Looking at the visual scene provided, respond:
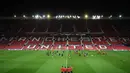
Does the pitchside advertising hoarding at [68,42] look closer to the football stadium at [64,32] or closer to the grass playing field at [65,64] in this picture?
the football stadium at [64,32]

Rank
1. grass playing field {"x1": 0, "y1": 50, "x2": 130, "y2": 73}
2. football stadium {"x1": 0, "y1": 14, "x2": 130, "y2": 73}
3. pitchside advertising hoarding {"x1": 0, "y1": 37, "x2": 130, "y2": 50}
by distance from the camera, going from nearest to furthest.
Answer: grass playing field {"x1": 0, "y1": 50, "x2": 130, "y2": 73} → pitchside advertising hoarding {"x1": 0, "y1": 37, "x2": 130, "y2": 50} → football stadium {"x1": 0, "y1": 14, "x2": 130, "y2": 73}

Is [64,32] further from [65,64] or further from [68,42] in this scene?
[65,64]

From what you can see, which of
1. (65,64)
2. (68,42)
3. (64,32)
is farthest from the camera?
(64,32)

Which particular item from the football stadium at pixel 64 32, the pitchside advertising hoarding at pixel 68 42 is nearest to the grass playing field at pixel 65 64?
the football stadium at pixel 64 32

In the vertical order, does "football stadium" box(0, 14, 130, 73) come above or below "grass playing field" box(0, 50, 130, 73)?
above

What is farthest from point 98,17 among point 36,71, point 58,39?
point 36,71

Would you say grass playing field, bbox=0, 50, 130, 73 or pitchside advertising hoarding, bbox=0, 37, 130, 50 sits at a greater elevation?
pitchside advertising hoarding, bbox=0, 37, 130, 50

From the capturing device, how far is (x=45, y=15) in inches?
3150

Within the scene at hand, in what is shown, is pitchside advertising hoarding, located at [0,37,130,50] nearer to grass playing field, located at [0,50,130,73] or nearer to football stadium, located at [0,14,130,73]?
football stadium, located at [0,14,130,73]

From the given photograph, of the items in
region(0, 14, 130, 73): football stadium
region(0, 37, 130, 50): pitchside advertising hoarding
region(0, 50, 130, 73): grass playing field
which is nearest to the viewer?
region(0, 50, 130, 73): grass playing field

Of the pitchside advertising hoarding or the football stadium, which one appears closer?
the pitchside advertising hoarding

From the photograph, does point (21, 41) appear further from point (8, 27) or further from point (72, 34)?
point (72, 34)

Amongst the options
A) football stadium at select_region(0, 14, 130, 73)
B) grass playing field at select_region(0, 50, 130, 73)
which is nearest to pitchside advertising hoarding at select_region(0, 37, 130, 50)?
football stadium at select_region(0, 14, 130, 73)

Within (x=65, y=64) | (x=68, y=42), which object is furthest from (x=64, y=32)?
(x=65, y=64)
